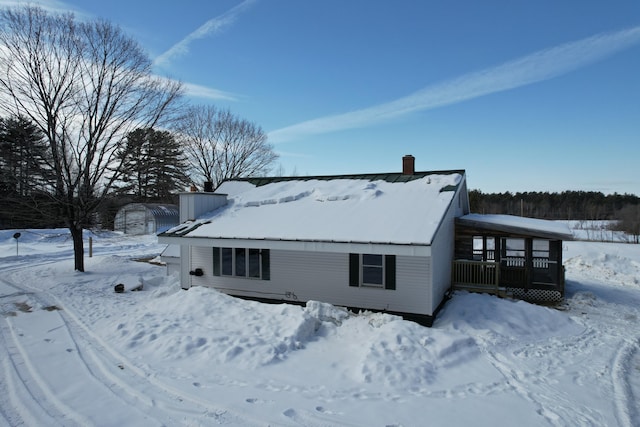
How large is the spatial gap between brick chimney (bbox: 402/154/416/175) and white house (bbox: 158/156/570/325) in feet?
0.14

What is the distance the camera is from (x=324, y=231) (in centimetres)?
1126

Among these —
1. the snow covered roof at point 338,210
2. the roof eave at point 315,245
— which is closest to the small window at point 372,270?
the snow covered roof at point 338,210

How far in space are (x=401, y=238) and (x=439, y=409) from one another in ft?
15.4

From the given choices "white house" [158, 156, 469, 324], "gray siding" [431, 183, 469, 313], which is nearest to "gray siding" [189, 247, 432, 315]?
"white house" [158, 156, 469, 324]

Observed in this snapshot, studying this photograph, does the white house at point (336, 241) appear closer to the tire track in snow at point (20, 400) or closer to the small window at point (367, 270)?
the small window at point (367, 270)

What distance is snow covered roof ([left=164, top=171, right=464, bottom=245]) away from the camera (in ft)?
35.3

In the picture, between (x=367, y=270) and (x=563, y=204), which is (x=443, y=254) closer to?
(x=367, y=270)

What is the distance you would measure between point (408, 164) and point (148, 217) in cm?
3029

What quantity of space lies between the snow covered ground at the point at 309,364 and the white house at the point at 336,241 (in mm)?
972

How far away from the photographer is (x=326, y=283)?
1158cm

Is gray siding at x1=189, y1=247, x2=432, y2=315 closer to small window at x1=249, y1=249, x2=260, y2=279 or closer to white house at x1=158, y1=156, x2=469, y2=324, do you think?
white house at x1=158, y1=156, x2=469, y2=324

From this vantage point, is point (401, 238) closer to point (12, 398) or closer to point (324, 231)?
point (324, 231)

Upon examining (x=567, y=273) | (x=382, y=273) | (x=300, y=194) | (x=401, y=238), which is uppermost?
(x=300, y=194)

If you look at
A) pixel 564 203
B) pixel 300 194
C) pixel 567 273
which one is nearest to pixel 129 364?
pixel 300 194
